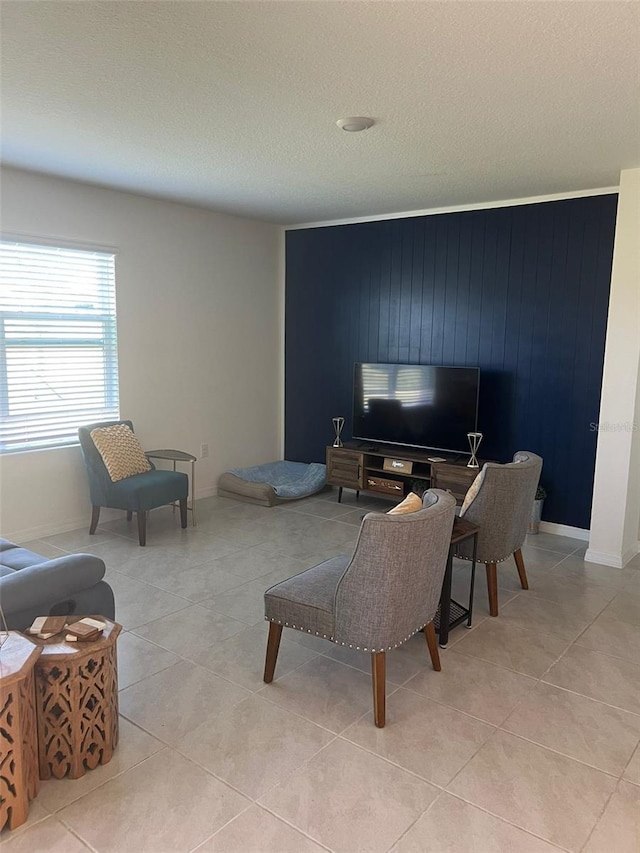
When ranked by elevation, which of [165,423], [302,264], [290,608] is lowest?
[290,608]

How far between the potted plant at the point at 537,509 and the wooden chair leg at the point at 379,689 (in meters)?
2.79

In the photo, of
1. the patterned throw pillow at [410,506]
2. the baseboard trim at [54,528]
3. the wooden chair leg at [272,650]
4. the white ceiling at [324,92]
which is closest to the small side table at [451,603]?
the patterned throw pillow at [410,506]

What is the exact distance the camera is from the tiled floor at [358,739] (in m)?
2.03

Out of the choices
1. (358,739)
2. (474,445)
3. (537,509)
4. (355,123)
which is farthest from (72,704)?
(537,509)

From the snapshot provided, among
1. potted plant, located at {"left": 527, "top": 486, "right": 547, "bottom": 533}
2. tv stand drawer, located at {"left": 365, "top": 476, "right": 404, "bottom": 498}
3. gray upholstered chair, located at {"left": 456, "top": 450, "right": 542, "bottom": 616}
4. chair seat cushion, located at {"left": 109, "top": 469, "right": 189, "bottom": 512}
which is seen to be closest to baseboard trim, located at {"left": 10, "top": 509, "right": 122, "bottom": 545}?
chair seat cushion, located at {"left": 109, "top": 469, "right": 189, "bottom": 512}

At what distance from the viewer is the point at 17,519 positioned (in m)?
4.66

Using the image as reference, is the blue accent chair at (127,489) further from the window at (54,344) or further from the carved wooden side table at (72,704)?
the carved wooden side table at (72,704)

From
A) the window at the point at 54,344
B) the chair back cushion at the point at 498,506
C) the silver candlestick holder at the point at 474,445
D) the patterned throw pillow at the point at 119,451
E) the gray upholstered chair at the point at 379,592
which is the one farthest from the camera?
the silver candlestick holder at the point at 474,445

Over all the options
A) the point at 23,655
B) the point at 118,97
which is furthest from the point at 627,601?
the point at 118,97

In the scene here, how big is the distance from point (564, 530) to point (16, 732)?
4143mm

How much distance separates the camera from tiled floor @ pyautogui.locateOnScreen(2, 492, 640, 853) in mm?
2025

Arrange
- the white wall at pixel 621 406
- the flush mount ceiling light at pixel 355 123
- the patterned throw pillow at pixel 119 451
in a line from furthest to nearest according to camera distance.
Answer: the patterned throw pillow at pixel 119 451 → the white wall at pixel 621 406 → the flush mount ceiling light at pixel 355 123

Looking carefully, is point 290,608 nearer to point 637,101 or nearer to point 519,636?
point 519,636

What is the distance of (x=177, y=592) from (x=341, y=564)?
127 cm
